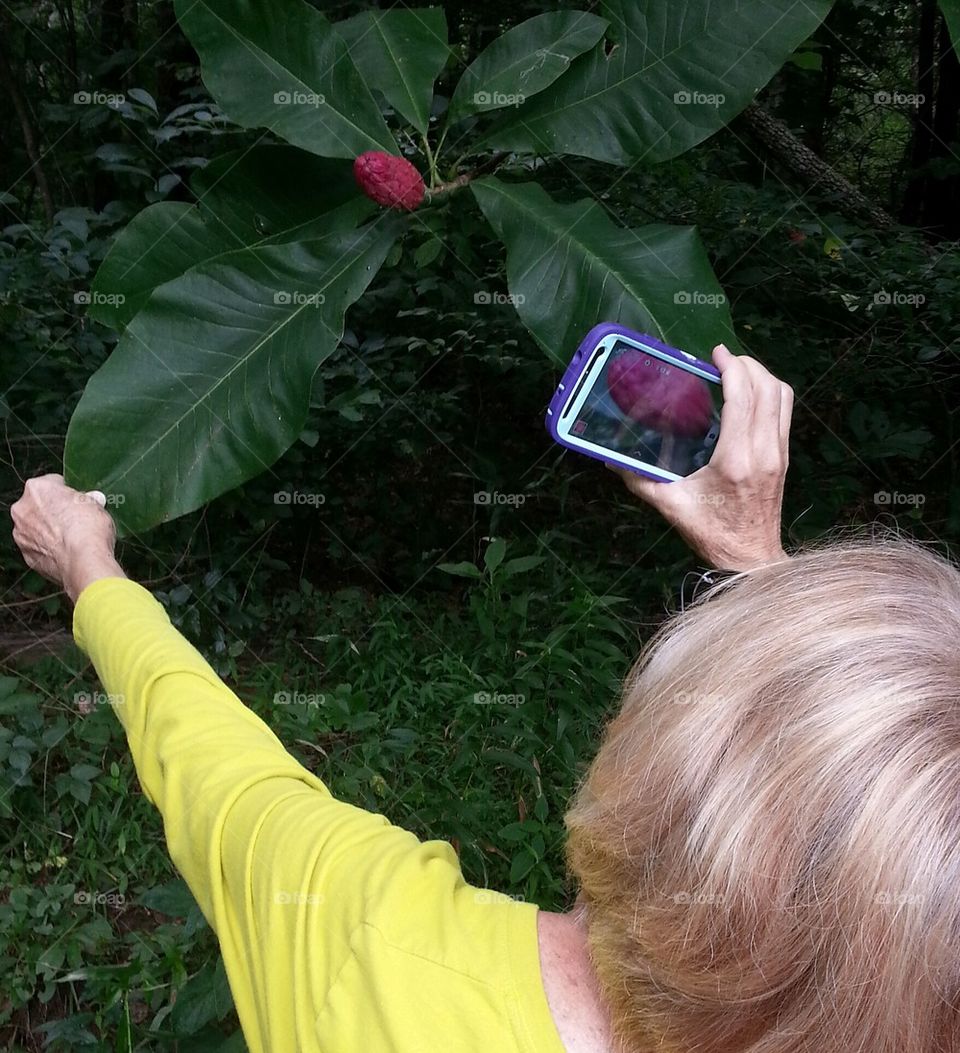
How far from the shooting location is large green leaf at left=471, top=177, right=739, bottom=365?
3.93ft

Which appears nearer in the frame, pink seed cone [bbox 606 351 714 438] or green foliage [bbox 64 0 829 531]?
pink seed cone [bbox 606 351 714 438]

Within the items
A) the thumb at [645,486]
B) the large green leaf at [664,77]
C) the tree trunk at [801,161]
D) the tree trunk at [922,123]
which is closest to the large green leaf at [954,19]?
the large green leaf at [664,77]

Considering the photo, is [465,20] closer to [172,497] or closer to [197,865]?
[172,497]

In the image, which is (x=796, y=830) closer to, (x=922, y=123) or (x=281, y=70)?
(x=281, y=70)

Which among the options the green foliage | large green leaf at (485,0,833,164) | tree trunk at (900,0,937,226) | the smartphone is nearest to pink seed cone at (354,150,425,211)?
the green foliage

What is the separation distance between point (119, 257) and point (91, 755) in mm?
1176

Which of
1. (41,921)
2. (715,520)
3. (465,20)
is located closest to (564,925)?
(715,520)

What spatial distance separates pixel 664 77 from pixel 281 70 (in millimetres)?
550

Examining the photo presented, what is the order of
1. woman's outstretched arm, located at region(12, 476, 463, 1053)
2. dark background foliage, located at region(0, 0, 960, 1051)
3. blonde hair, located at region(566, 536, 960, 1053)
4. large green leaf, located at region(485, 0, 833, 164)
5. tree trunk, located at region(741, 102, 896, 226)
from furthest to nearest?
tree trunk, located at region(741, 102, 896, 226), dark background foliage, located at region(0, 0, 960, 1051), large green leaf, located at region(485, 0, 833, 164), woman's outstretched arm, located at region(12, 476, 463, 1053), blonde hair, located at region(566, 536, 960, 1053)

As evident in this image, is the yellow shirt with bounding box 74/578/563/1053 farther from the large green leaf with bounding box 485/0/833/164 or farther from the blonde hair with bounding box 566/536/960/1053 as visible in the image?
Result: the large green leaf with bounding box 485/0/833/164

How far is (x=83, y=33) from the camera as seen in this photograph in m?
3.06

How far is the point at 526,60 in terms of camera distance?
4.55ft

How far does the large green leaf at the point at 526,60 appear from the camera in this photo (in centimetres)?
136

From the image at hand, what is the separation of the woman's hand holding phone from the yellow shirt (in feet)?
1.36
